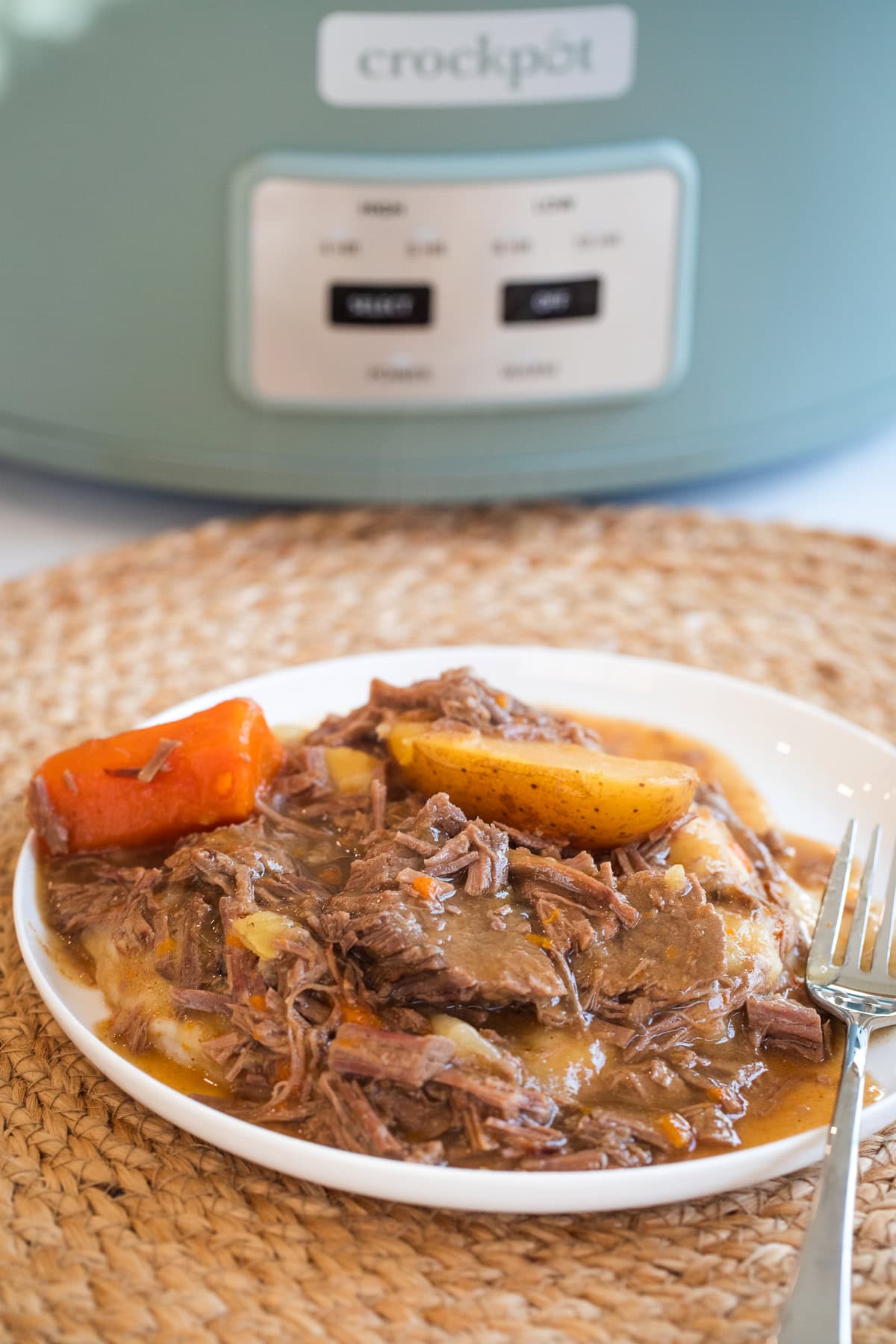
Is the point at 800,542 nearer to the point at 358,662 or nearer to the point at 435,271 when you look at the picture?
the point at 435,271

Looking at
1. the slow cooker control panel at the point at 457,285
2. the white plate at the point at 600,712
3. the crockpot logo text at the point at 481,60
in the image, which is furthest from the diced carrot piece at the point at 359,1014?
the crockpot logo text at the point at 481,60

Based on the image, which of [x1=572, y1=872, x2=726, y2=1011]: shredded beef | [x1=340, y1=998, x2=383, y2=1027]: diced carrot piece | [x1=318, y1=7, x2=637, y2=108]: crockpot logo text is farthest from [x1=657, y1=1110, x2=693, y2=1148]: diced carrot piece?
[x1=318, y1=7, x2=637, y2=108]: crockpot logo text

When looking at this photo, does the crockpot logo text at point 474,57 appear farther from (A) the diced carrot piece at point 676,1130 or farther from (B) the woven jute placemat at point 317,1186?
(A) the diced carrot piece at point 676,1130

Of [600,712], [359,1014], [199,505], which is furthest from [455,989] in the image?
[199,505]

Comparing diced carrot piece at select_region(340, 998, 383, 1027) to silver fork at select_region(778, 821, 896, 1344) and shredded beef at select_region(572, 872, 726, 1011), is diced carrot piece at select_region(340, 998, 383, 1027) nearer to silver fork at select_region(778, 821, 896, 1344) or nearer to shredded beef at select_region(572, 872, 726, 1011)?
shredded beef at select_region(572, 872, 726, 1011)

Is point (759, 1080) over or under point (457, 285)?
under

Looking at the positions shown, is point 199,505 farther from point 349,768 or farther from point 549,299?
point 349,768

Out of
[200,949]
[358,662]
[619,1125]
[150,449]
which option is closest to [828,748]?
[358,662]
